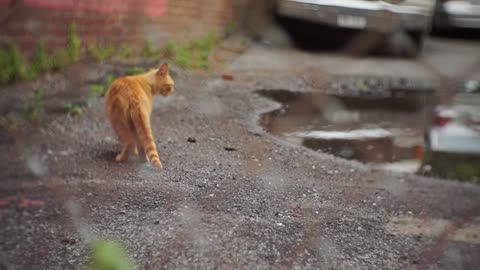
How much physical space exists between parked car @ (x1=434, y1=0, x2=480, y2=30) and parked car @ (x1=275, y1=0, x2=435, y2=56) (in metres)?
0.08

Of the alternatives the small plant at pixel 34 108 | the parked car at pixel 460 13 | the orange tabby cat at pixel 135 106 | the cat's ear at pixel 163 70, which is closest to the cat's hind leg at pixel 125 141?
the orange tabby cat at pixel 135 106

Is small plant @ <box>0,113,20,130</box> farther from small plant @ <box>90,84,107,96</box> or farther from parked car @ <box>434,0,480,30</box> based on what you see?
parked car @ <box>434,0,480,30</box>

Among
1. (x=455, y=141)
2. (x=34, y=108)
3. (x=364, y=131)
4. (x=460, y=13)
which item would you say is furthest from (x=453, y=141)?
(x=34, y=108)

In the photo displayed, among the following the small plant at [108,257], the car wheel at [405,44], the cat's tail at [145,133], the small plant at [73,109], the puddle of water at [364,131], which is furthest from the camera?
the car wheel at [405,44]

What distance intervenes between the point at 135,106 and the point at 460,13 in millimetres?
803

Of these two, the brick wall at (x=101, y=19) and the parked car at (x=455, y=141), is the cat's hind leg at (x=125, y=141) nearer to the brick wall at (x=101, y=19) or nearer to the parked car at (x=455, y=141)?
the brick wall at (x=101, y=19)

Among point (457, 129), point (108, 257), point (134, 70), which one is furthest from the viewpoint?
point (457, 129)

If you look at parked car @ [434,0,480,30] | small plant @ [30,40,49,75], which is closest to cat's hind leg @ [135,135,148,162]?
small plant @ [30,40,49,75]

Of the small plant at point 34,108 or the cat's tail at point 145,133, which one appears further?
the small plant at point 34,108

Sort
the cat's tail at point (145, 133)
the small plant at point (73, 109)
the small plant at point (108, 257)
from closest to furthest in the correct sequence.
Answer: the small plant at point (108, 257) < the cat's tail at point (145, 133) < the small plant at point (73, 109)

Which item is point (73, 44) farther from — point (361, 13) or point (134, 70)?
point (361, 13)

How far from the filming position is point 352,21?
1158 millimetres

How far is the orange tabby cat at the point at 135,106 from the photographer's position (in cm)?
90

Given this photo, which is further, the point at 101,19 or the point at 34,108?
the point at 34,108
